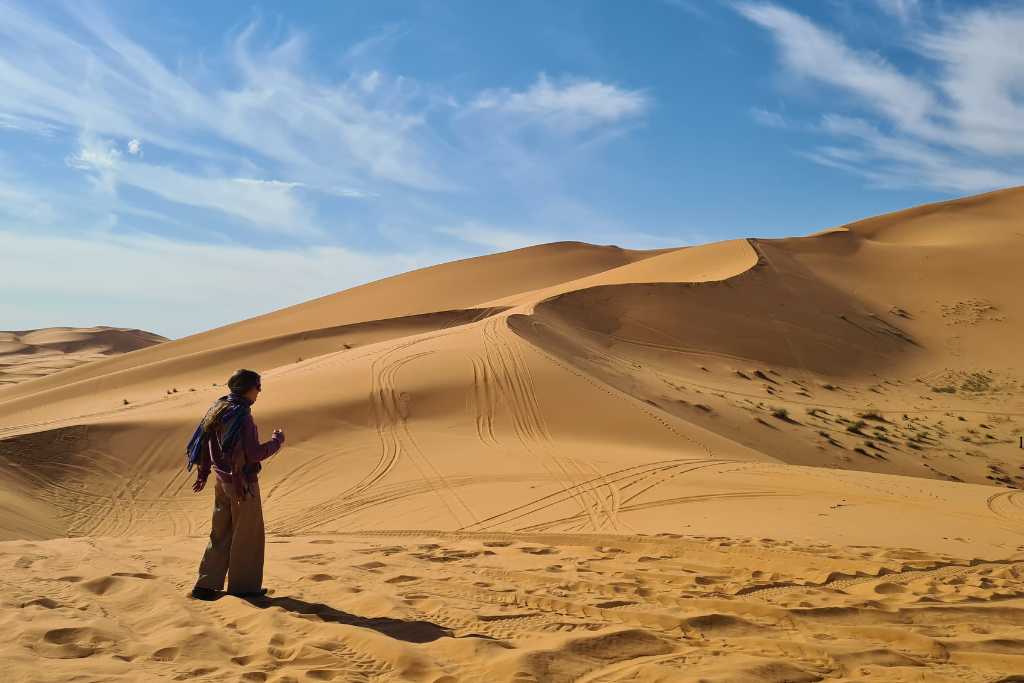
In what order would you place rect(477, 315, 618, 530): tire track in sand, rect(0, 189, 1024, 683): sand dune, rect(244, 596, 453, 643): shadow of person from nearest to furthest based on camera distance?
rect(0, 189, 1024, 683): sand dune < rect(244, 596, 453, 643): shadow of person < rect(477, 315, 618, 530): tire track in sand

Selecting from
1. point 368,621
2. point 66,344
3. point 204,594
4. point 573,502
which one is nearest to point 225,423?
point 204,594

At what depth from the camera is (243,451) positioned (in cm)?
531

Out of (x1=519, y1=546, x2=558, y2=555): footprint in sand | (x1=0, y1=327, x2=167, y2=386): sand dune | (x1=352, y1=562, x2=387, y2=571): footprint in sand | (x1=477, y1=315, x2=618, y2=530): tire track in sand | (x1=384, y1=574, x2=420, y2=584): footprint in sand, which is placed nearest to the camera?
(x1=384, y1=574, x2=420, y2=584): footprint in sand

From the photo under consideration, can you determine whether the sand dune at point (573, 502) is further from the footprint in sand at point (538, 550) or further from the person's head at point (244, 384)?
the person's head at point (244, 384)

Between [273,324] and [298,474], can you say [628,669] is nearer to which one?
[298,474]

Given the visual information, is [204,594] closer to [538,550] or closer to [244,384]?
[244,384]

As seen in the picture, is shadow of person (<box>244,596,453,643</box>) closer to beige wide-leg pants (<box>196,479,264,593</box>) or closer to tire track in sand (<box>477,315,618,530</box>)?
beige wide-leg pants (<box>196,479,264,593</box>)

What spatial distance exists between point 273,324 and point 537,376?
1176 inches

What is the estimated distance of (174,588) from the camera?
5258 millimetres

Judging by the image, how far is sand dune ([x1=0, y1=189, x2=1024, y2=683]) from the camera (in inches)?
165

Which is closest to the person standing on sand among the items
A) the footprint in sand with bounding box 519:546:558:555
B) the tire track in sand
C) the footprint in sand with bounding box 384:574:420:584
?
the footprint in sand with bounding box 384:574:420:584

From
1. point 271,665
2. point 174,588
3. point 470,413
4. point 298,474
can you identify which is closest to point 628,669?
point 271,665

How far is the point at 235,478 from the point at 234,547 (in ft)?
1.52

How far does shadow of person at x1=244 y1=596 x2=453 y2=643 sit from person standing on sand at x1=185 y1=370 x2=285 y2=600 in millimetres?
266
